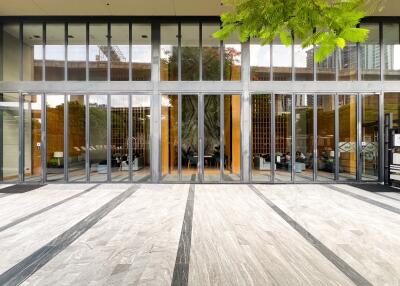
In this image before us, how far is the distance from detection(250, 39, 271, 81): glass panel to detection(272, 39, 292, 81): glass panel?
0.73 feet

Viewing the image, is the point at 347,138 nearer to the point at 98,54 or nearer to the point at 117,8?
the point at 117,8

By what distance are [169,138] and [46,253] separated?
678cm

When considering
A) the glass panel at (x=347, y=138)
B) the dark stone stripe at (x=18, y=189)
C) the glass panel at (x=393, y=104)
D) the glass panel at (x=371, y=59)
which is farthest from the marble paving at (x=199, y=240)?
the glass panel at (x=371, y=59)

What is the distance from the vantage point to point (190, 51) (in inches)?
411

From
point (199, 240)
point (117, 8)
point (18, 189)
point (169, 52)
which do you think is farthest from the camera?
point (169, 52)

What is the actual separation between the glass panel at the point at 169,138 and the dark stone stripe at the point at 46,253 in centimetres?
431

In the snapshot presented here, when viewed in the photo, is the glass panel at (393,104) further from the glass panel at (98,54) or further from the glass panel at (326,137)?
the glass panel at (98,54)

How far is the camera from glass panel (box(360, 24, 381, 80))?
34.1ft

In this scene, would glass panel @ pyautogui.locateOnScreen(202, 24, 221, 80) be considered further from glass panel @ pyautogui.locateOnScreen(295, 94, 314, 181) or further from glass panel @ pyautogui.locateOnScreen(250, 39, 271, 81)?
glass panel @ pyautogui.locateOnScreen(295, 94, 314, 181)

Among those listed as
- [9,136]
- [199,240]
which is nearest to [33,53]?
[9,136]

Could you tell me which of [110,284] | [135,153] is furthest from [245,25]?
[135,153]

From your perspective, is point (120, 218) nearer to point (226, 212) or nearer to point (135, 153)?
point (226, 212)

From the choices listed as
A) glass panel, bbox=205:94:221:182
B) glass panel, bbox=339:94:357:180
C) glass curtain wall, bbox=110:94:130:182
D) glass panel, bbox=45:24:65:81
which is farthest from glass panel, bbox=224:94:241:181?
glass panel, bbox=45:24:65:81

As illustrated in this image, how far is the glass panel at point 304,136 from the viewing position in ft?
33.8
